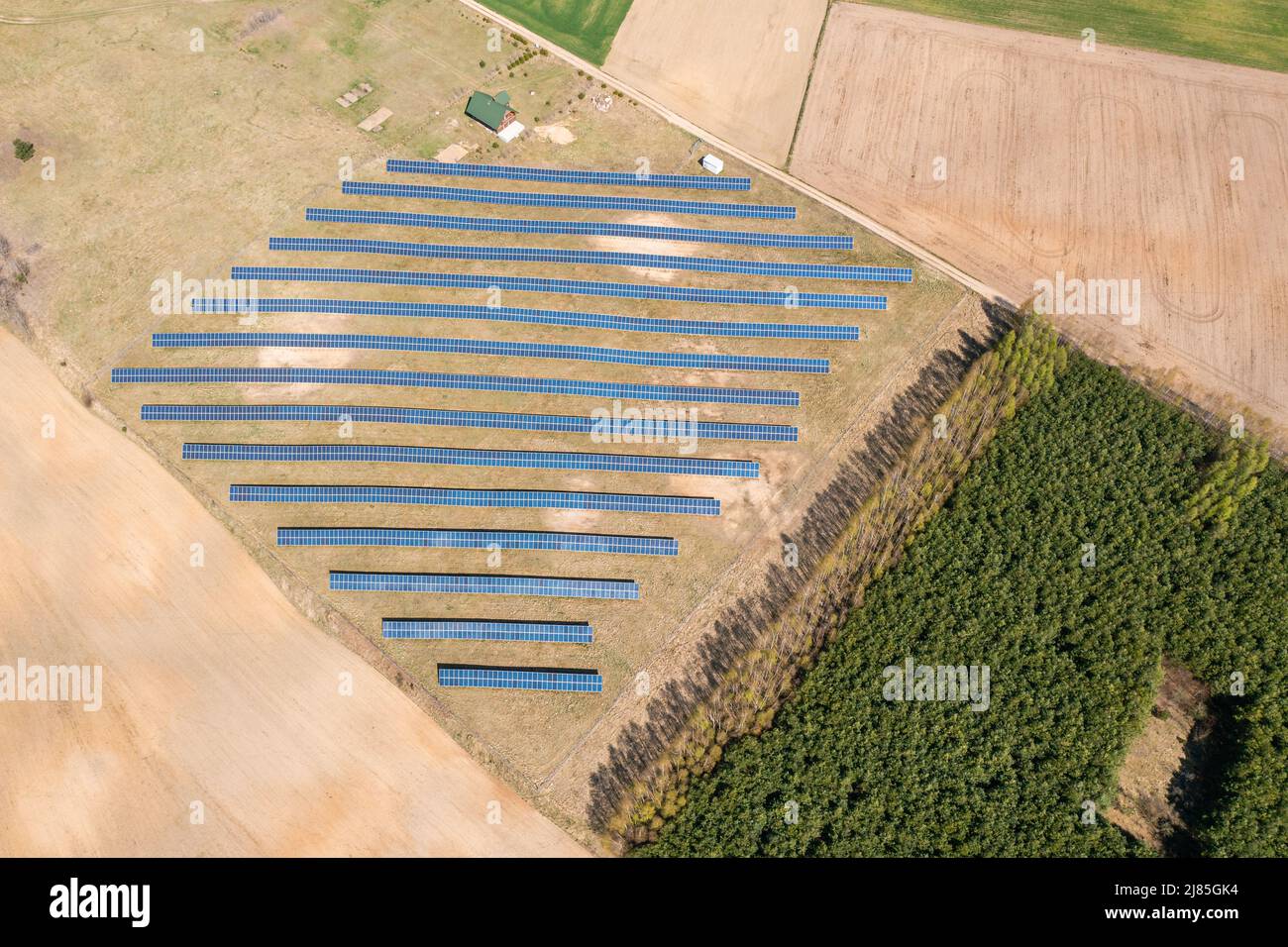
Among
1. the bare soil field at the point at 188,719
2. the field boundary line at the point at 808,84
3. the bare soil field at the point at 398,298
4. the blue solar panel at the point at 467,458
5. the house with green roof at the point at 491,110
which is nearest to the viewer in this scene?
the bare soil field at the point at 188,719

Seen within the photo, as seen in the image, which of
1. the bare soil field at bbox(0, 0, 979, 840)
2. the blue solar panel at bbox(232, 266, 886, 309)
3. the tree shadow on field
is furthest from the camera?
the blue solar panel at bbox(232, 266, 886, 309)

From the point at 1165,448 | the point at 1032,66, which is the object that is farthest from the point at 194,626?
the point at 1032,66

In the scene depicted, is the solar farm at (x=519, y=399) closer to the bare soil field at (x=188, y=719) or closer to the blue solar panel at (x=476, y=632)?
the blue solar panel at (x=476, y=632)

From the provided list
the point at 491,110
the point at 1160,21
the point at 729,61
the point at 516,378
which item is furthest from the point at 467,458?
the point at 1160,21

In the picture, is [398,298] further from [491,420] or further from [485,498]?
[485,498]

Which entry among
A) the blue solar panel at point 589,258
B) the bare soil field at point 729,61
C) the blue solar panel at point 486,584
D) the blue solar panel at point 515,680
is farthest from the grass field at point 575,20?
the blue solar panel at point 515,680

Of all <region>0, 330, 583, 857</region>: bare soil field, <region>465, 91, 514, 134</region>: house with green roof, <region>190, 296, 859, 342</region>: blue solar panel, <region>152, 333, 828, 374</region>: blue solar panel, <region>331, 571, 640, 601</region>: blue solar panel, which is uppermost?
<region>465, 91, 514, 134</region>: house with green roof

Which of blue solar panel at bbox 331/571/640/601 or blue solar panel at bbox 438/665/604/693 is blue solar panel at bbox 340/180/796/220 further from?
blue solar panel at bbox 438/665/604/693

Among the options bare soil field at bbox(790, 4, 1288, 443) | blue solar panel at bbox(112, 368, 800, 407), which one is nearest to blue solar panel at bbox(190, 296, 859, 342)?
blue solar panel at bbox(112, 368, 800, 407)
